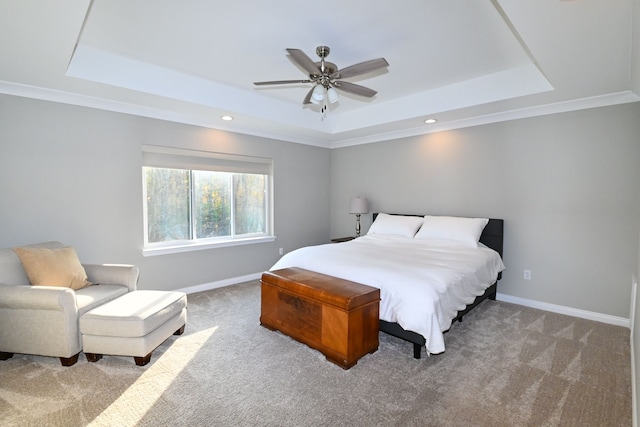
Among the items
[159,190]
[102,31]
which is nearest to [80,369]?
[159,190]

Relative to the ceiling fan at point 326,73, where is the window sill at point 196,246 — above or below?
below

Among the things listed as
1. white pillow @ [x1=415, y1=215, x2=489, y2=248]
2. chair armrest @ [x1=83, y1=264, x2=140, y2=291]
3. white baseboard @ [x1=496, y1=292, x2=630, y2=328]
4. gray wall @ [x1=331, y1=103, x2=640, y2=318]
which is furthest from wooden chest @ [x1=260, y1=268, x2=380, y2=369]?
gray wall @ [x1=331, y1=103, x2=640, y2=318]

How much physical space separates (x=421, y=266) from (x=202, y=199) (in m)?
3.04

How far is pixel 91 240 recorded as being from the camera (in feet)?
11.0

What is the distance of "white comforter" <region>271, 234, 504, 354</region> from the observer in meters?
2.35

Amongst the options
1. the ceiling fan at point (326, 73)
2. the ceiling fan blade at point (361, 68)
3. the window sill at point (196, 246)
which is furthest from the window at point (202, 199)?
the ceiling fan blade at point (361, 68)

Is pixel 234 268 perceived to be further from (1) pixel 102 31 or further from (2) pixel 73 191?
(1) pixel 102 31

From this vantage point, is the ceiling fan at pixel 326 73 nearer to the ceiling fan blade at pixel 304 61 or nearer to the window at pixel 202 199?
the ceiling fan blade at pixel 304 61

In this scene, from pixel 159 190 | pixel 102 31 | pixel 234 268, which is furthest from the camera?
pixel 234 268

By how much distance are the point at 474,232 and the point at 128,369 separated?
370cm

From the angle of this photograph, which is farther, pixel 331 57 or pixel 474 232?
pixel 474 232

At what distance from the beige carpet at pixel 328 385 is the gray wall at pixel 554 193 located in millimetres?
687

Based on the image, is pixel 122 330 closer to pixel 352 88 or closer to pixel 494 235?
pixel 352 88

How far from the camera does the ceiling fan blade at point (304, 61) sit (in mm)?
2107
